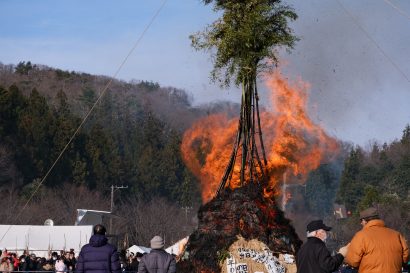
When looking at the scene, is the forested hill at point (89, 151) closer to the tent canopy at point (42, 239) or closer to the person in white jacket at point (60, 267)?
the tent canopy at point (42, 239)

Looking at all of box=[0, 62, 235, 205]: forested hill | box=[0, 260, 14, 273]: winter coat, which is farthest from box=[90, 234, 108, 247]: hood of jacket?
box=[0, 62, 235, 205]: forested hill

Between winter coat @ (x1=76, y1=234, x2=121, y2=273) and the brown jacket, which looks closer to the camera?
the brown jacket

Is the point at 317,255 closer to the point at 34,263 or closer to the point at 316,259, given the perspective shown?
the point at 316,259

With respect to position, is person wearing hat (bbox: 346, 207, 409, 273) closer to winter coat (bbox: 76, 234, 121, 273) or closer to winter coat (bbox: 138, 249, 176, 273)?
winter coat (bbox: 138, 249, 176, 273)

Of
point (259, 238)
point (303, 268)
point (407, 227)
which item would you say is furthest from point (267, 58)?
point (407, 227)

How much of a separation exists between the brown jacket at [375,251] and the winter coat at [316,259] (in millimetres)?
189

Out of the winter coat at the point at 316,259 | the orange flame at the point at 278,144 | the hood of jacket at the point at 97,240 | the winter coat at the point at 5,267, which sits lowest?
the winter coat at the point at 5,267

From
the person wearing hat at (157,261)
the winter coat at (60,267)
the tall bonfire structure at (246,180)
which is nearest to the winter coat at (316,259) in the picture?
the person wearing hat at (157,261)

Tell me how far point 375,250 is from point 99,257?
4511 millimetres

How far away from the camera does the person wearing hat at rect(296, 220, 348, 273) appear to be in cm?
1134

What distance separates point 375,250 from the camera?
11141 mm

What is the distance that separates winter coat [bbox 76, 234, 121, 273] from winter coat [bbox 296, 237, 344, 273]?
3.39m

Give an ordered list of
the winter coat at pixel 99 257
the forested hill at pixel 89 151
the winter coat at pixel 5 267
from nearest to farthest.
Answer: the winter coat at pixel 99 257
the winter coat at pixel 5 267
the forested hill at pixel 89 151

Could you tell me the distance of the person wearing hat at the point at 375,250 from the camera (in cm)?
1113
